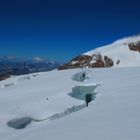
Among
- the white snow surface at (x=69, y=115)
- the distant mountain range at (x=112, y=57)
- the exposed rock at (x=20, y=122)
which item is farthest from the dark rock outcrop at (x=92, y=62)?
the exposed rock at (x=20, y=122)

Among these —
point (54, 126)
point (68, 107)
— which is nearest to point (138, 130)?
point (54, 126)

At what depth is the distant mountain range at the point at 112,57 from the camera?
96.2 meters

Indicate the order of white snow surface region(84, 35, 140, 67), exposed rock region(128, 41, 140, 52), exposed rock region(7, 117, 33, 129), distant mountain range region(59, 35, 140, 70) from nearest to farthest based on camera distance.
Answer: exposed rock region(7, 117, 33, 129) < distant mountain range region(59, 35, 140, 70) < white snow surface region(84, 35, 140, 67) < exposed rock region(128, 41, 140, 52)

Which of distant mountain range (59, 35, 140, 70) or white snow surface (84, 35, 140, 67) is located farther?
white snow surface (84, 35, 140, 67)

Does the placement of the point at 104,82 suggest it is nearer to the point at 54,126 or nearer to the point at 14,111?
the point at 14,111

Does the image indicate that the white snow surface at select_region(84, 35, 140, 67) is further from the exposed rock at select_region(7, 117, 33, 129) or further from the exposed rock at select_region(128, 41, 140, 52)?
the exposed rock at select_region(7, 117, 33, 129)

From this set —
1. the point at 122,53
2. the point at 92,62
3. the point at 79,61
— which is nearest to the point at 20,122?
the point at 92,62

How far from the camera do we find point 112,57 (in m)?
98.0

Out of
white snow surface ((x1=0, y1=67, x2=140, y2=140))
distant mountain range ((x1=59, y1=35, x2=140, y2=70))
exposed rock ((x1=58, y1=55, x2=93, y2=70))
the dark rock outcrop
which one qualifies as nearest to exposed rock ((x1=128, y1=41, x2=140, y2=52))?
distant mountain range ((x1=59, y1=35, x2=140, y2=70))

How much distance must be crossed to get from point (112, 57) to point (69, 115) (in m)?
89.2

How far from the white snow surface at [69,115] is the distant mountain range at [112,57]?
7703 centimetres

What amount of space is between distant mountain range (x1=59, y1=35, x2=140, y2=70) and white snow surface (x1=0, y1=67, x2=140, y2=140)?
253 ft

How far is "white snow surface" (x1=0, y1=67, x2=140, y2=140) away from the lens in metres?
7.41

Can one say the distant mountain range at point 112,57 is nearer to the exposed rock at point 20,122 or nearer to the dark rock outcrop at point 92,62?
the dark rock outcrop at point 92,62
